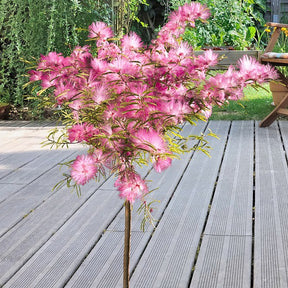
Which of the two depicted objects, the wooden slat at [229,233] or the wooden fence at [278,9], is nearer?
the wooden slat at [229,233]

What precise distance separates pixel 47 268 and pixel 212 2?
605 cm

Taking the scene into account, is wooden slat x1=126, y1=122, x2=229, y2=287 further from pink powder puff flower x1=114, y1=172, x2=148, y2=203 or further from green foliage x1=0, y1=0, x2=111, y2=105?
green foliage x1=0, y1=0, x2=111, y2=105

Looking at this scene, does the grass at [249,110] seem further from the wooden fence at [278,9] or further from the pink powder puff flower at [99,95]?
the pink powder puff flower at [99,95]

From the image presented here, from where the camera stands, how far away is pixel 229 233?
2.26 metres

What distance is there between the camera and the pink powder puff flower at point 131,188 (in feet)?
3.82

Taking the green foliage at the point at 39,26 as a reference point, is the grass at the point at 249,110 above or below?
below

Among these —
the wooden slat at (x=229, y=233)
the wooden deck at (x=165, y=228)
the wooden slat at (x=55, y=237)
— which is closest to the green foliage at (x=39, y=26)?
the wooden deck at (x=165, y=228)

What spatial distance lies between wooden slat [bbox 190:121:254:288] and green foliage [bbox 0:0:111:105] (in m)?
2.15

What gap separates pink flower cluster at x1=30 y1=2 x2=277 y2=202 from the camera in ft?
3.75

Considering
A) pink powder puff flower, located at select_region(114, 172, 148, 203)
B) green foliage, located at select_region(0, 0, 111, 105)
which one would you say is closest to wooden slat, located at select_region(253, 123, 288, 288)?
pink powder puff flower, located at select_region(114, 172, 148, 203)

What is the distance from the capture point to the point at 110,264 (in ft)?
6.57

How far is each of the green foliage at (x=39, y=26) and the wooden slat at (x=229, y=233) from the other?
2.15 meters

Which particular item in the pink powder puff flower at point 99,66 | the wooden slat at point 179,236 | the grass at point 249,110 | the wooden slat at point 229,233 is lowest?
the wooden slat at point 179,236

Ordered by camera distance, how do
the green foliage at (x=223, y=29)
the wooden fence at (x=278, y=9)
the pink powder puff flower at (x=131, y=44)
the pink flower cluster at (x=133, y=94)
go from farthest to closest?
the wooden fence at (x=278, y=9), the green foliage at (x=223, y=29), the pink powder puff flower at (x=131, y=44), the pink flower cluster at (x=133, y=94)
